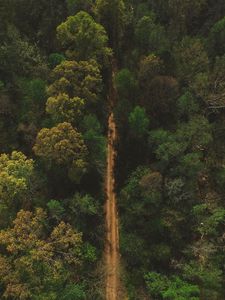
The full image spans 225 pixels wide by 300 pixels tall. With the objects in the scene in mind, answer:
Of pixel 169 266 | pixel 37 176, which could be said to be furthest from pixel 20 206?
pixel 169 266

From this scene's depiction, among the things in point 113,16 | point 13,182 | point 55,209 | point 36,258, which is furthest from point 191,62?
point 36,258

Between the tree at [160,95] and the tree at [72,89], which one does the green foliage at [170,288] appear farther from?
the tree at [72,89]

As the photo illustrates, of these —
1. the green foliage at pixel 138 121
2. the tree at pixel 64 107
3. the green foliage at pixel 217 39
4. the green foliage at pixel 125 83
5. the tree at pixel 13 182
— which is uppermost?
the green foliage at pixel 217 39

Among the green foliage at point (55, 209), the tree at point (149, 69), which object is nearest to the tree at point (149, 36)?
the tree at point (149, 69)

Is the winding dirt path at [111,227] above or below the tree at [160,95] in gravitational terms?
below

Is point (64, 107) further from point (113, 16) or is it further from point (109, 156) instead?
point (113, 16)

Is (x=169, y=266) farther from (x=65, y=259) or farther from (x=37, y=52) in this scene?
(x=37, y=52)

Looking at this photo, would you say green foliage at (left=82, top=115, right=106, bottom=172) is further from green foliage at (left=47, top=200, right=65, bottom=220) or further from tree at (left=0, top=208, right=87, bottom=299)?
tree at (left=0, top=208, right=87, bottom=299)
